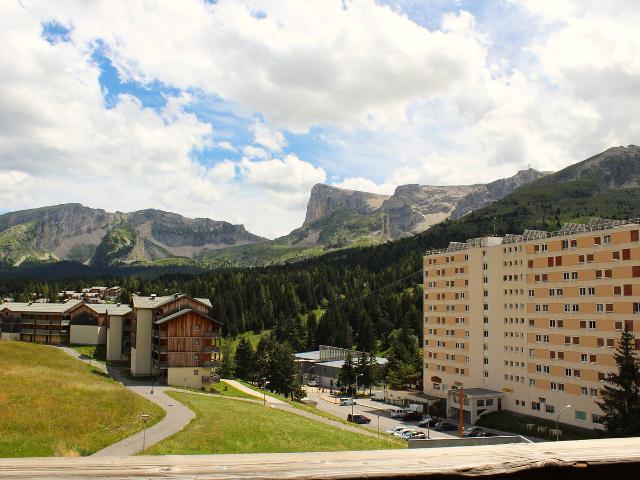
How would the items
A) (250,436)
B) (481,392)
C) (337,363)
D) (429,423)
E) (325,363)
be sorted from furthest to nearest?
(325,363) < (337,363) < (481,392) < (429,423) < (250,436)

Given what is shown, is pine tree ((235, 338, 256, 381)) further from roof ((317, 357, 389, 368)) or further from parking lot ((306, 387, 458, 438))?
roof ((317, 357, 389, 368))

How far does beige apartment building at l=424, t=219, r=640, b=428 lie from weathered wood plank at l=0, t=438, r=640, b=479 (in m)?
83.1

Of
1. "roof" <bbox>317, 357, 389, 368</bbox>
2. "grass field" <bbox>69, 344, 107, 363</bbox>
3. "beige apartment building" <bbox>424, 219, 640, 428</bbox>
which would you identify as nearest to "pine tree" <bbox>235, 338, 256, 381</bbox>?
"roof" <bbox>317, 357, 389, 368</bbox>

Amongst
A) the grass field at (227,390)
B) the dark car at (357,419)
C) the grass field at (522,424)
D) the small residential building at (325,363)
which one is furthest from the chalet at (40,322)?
the grass field at (522,424)

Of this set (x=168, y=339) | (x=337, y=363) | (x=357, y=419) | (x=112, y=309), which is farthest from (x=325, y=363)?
(x=168, y=339)

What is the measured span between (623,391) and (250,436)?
51.1 metres

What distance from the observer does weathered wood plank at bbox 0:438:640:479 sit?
3443 mm

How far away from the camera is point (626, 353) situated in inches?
2857

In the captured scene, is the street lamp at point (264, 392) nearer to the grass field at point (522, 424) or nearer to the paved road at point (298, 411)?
the paved road at point (298, 411)

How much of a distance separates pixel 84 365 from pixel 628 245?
8728 cm

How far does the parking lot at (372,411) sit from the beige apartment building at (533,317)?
9814 mm

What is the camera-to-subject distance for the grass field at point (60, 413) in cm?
4081

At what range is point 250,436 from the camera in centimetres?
4956

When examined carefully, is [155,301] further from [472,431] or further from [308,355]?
[308,355]
